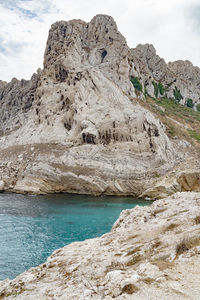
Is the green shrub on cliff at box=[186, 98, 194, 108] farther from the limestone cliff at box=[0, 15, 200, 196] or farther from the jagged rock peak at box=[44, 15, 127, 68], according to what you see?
the limestone cliff at box=[0, 15, 200, 196]

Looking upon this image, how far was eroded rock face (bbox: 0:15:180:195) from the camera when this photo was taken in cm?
4778

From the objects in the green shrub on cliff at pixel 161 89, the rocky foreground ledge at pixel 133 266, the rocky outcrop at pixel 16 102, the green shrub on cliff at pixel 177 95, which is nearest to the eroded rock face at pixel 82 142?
the rocky outcrop at pixel 16 102

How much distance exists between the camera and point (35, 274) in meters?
9.53

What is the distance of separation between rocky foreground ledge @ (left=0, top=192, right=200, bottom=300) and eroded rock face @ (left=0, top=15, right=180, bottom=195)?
34209 millimetres

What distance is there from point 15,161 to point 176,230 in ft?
164

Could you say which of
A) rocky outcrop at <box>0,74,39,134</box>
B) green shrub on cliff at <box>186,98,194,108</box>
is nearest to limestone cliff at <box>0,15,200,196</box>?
rocky outcrop at <box>0,74,39,134</box>

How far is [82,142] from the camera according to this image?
2045 inches

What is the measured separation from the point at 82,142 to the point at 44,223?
25561 mm

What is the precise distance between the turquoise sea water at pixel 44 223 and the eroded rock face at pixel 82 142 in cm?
384

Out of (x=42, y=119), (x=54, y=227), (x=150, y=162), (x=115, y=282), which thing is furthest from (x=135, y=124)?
(x=115, y=282)

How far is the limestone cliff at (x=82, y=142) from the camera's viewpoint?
4778 cm

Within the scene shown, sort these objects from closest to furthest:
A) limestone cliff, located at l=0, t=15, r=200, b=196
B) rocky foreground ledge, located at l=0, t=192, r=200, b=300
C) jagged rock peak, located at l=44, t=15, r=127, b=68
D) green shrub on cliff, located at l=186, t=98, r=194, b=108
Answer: rocky foreground ledge, located at l=0, t=192, r=200, b=300 < limestone cliff, located at l=0, t=15, r=200, b=196 < jagged rock peak, located at l=44, t=15, r=127, b=68 < green shrub on cliff, located at l=186, t=98, r=194, b=108

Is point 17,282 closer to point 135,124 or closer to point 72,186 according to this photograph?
point 72,186

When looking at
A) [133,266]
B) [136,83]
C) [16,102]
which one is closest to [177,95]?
[136,83]
